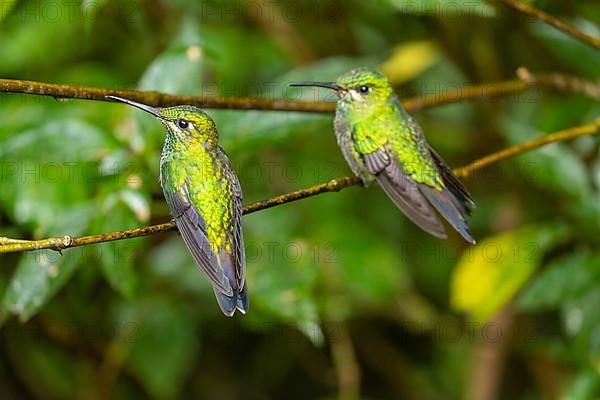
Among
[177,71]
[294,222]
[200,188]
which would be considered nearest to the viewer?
[200,188]

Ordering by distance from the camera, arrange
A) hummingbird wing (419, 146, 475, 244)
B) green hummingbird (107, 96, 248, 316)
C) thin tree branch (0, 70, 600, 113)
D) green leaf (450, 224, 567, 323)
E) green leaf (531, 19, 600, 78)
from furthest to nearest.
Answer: green leaf (531, 19, 600, 78) < green leaf (450, 224, 567, 323) < hummingbird wing (419, 146, 475, 244) < green hummingbird (107, 96, 248, 316) < thin tree branch (0, 70, 600, 113)

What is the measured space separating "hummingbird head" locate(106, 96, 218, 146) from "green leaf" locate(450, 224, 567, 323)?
1619 mm

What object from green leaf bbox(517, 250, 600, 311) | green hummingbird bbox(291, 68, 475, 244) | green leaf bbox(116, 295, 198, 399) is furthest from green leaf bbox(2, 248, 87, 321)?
green leaf bbox(517, 250, 600, 311)

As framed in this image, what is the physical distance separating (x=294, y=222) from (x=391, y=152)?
1.42 metres

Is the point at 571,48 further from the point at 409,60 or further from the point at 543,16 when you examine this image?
the point at 543,16

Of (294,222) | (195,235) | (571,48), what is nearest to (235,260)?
(195,235)

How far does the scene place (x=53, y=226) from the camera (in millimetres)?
2404

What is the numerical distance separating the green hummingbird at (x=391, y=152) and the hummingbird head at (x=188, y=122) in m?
0.33

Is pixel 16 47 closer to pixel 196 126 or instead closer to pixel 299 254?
pixel 299 254

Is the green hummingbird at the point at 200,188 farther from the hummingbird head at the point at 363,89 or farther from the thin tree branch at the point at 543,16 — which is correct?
the thin tree branch at the point at 543,16

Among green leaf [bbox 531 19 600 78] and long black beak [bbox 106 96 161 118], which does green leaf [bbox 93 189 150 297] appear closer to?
long black beak [bbox 106 96 161 118]

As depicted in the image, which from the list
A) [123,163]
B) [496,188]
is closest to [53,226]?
[123,163]

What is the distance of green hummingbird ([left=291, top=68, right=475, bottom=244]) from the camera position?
2.00 m

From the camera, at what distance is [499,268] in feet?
10.3
